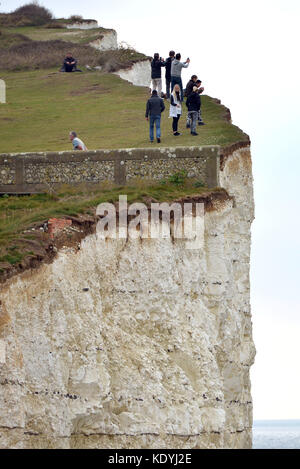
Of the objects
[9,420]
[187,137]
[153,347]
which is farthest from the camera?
[187,137]

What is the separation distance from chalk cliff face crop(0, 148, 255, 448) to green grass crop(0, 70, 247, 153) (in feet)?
11.6

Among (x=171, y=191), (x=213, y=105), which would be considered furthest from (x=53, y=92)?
(x=171, y=191)

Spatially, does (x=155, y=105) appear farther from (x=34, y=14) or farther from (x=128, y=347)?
(x=34, y=14)

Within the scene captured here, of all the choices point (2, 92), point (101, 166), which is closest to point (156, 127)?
point (101, 166)

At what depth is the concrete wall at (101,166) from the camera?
1314 inches

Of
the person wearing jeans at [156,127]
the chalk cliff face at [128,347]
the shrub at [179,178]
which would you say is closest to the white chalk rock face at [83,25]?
the person wearing jeans at [156,127]

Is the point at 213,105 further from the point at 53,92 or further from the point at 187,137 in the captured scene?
the point at 53,92

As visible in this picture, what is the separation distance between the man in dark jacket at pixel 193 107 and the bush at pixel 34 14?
40.3 m

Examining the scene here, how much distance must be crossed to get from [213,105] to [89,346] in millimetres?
18722

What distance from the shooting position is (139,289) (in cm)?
2936

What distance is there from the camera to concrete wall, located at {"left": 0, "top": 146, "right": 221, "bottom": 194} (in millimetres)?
33375

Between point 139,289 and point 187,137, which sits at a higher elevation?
point 187,137

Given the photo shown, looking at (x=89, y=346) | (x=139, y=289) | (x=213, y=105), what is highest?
(x=213, y=105)

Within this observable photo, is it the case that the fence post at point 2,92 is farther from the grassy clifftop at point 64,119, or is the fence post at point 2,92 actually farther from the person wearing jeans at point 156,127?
the person wearing jeans at point 156,127
